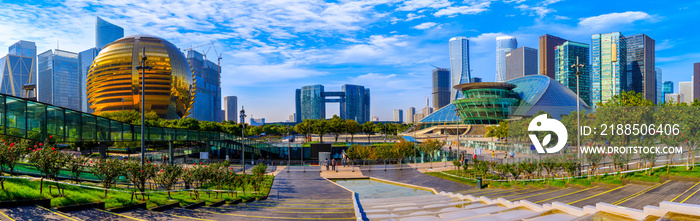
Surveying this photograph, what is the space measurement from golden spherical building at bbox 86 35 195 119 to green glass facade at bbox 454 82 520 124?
91.6 m

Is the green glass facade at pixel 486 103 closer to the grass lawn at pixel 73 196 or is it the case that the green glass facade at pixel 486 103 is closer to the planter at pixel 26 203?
the grass lawn at pixel 73 196

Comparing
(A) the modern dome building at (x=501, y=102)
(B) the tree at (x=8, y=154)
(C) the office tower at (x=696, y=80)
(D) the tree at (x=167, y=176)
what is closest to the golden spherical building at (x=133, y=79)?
(A) the modern dome building at (x=501, y=102)

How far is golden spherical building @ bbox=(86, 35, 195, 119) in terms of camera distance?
92.8m

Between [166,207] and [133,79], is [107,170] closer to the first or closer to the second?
[166,207]

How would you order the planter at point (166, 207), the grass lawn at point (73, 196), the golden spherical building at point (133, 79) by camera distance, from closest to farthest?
the grass lawn at point (73, 196)
the planter at point (166, 207)
the golden spherical building at point (133, 79)

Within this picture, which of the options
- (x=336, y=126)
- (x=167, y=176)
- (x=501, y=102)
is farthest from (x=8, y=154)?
(x=501, y=102)

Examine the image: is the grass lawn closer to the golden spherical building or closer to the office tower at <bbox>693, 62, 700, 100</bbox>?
the golden spherical building

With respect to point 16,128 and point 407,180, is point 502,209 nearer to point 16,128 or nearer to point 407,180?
point 407,180

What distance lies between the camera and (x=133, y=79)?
93.2 metres

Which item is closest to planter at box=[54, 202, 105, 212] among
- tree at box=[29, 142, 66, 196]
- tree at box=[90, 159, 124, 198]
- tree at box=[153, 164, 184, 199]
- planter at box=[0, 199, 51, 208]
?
planter at box=[0, 199, 51, 208]

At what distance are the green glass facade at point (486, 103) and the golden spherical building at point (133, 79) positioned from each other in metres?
91.6

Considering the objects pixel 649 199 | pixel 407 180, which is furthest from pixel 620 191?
pixel 407 180

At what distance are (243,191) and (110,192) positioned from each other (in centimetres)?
651

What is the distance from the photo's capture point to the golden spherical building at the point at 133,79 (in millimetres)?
92812
